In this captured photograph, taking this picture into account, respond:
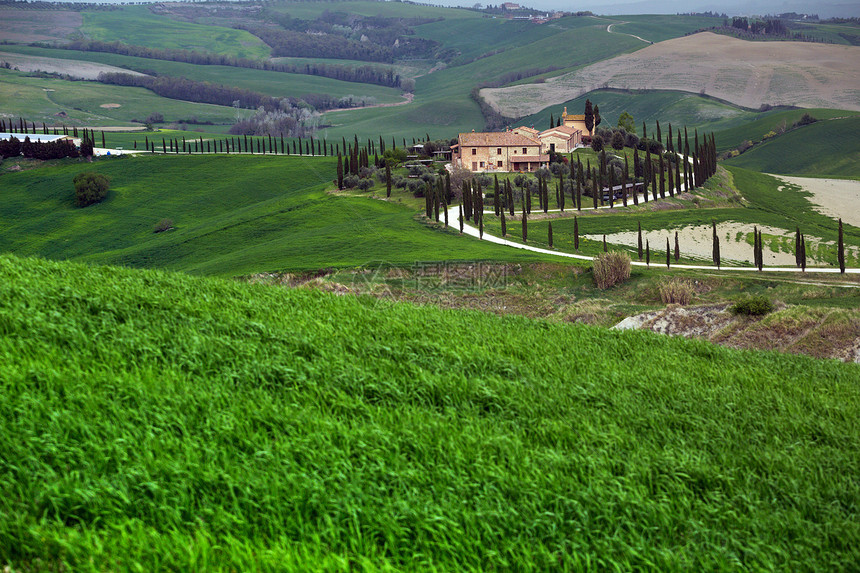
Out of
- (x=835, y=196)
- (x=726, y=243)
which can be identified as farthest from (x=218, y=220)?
(x=835, y=196)

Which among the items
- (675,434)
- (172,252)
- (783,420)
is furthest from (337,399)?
(172,252)

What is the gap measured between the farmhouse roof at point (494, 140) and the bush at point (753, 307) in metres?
78.3

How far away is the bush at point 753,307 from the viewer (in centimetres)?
4009

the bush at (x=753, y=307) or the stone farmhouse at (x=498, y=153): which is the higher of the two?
the stone farmhouse at (x=498, y=153)

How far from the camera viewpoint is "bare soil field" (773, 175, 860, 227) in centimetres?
10212

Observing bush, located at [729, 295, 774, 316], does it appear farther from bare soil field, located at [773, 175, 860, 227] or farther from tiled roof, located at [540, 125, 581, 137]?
tiled roof, located at [540, 125, 581, 137]

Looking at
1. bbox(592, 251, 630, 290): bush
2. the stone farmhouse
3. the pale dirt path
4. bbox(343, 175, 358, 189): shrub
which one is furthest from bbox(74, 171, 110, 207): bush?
bbox(592, 251, 630, 290): bush

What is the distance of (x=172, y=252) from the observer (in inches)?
3169

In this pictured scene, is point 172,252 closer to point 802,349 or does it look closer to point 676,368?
point 802,349

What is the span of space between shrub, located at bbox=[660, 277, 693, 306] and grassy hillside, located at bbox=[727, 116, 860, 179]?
115742mm

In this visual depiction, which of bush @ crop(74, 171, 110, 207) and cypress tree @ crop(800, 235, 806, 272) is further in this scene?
bush @ crop(74, 171, 110, 207)

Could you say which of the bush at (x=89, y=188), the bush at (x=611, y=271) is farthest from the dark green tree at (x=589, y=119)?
the bush at (x=611, y=271)

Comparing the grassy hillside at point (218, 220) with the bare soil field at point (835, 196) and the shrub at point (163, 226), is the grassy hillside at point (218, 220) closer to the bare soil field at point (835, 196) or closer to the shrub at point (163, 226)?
the shrub at point (163, 226)

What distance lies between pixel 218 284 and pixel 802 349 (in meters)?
27.8
